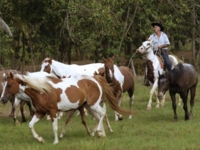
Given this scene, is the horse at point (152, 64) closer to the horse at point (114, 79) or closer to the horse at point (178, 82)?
the horse at point (114, 79)

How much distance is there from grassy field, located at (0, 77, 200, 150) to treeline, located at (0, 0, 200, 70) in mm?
9313

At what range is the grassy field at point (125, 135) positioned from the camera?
1055 centimetres

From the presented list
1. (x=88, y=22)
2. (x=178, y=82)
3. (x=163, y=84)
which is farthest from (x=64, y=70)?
(x=88, y=22)

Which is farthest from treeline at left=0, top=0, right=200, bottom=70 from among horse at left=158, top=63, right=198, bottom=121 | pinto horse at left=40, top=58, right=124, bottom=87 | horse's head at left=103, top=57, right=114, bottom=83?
horse at left=158, top=63, right=198, bottom=121

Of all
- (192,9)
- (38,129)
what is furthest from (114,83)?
(192,9)

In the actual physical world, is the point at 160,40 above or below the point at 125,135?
above

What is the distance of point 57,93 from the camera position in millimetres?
11242

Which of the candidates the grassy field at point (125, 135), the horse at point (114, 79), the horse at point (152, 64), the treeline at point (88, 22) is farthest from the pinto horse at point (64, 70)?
the treeline at point (88, 22)

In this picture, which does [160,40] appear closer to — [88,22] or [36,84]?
[36,84]

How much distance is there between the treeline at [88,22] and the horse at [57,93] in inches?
481

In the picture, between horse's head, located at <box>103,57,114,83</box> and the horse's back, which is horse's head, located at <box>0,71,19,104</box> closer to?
horse's head, located at <box>103,57,114,83</box>

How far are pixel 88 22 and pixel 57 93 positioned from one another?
14990 mm

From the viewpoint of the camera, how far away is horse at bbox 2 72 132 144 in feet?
36.1

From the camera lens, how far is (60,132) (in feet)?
41.8
